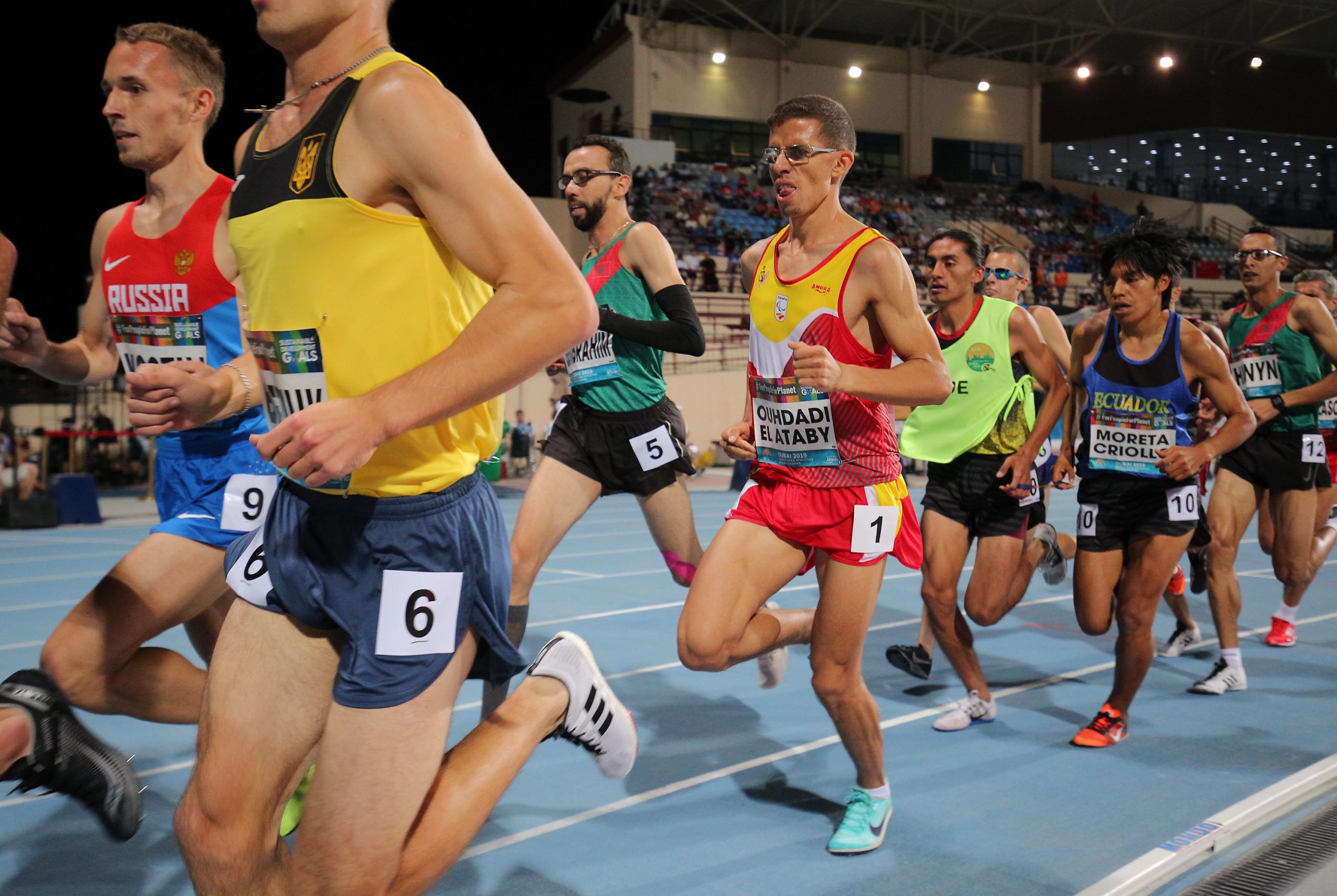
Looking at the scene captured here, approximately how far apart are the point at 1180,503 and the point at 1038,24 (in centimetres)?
3601

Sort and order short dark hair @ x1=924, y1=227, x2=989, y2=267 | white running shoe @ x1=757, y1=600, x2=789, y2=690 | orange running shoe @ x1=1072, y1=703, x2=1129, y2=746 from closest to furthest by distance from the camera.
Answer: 1. white running shoe @ x1=757, y1=600, x2=789, y2=690
2. orange running shoe @ x1=1072, y1=703, x2=1129, y2=746
3. short dark hair @ x1=924, y1=227, x2=989, y2=267

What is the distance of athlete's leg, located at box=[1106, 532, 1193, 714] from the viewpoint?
481 cm

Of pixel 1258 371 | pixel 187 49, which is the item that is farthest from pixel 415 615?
pixel 1258 371

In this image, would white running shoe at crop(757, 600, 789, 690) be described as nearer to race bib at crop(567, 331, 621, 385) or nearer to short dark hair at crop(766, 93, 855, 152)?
race bib at crop(567, 331, 621, 385)

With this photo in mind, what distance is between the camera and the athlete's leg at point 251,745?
1.97 m

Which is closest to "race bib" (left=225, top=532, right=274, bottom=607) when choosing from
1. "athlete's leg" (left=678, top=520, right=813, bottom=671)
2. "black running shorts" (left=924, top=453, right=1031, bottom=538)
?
"athlete's leg" (left=678, top=520, right=813, bottom=671)

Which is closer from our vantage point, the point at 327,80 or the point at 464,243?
the point at 464,243

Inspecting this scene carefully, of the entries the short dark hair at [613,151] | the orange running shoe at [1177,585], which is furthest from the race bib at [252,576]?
the orange running shoe at [1177,585]

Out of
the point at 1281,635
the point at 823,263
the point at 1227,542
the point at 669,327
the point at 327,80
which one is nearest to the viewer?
the point at 327,80

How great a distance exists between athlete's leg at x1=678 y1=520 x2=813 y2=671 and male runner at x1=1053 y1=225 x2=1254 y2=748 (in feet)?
6.04

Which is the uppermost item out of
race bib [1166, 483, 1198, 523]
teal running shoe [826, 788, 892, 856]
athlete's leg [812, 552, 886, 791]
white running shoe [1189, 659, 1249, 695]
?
race bib [1166, 483, 1198, 523]

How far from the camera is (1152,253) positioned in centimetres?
485

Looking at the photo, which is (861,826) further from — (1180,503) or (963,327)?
(963,327)

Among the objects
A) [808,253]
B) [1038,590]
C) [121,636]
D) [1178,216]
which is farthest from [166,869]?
[1178,216]
